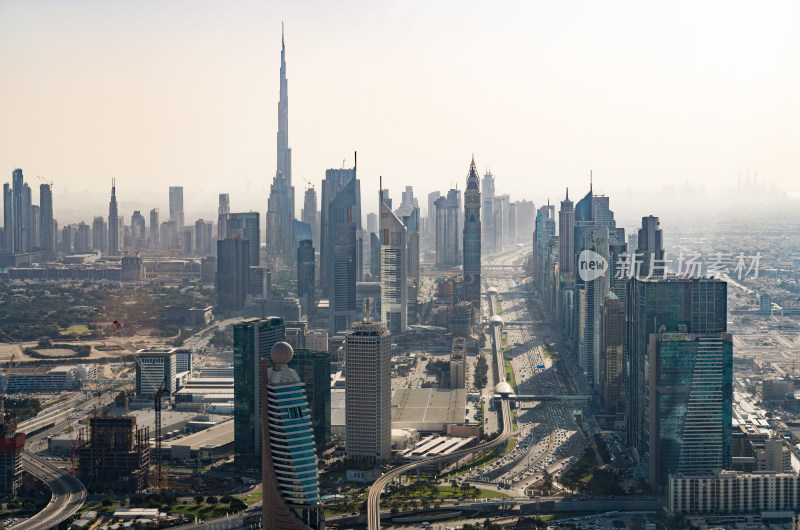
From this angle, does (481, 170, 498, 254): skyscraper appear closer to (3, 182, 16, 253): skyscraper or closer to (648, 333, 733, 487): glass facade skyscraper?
(3, 182, 16, 253): skyscraper

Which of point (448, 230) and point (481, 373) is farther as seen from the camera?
point (448, 230)

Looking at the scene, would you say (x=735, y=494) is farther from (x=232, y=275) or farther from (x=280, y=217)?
(x=280, y=217)

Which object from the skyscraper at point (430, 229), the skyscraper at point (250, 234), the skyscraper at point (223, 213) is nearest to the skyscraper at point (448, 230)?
the skyscraper at point (430, 229)

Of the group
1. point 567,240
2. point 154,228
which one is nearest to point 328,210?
point 567,240

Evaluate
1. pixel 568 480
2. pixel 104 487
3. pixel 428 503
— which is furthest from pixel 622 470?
pixel 104 487

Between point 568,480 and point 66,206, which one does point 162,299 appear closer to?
point 66,206

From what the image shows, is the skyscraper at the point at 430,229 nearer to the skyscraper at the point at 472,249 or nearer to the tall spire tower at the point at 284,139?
the tall spire tower at the point at 284,139
